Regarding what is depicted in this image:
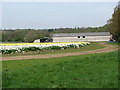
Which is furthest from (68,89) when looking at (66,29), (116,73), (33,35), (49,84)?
(66,29)

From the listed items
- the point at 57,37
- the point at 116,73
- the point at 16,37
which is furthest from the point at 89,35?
the point at 116,73

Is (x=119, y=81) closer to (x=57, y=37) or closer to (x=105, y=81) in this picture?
(x=105, y=81)

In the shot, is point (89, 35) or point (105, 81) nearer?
point (105, 81)

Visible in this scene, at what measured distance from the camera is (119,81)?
17.6 feet

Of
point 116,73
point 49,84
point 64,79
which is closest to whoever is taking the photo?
point 49,84

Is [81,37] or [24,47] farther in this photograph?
[81,37]

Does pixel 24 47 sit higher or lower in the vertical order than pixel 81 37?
lower

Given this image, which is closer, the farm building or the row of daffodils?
the row of daffodils

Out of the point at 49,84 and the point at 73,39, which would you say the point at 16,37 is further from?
the point at 49,84

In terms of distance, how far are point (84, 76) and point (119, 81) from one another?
1.09 m

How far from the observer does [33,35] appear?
7000 cm

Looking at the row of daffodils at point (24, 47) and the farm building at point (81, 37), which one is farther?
the farm building at point (81, 37)

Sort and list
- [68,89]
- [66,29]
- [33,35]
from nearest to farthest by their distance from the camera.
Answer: [68,89] → [33,35] → [66,29]

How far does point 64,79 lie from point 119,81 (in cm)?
145
